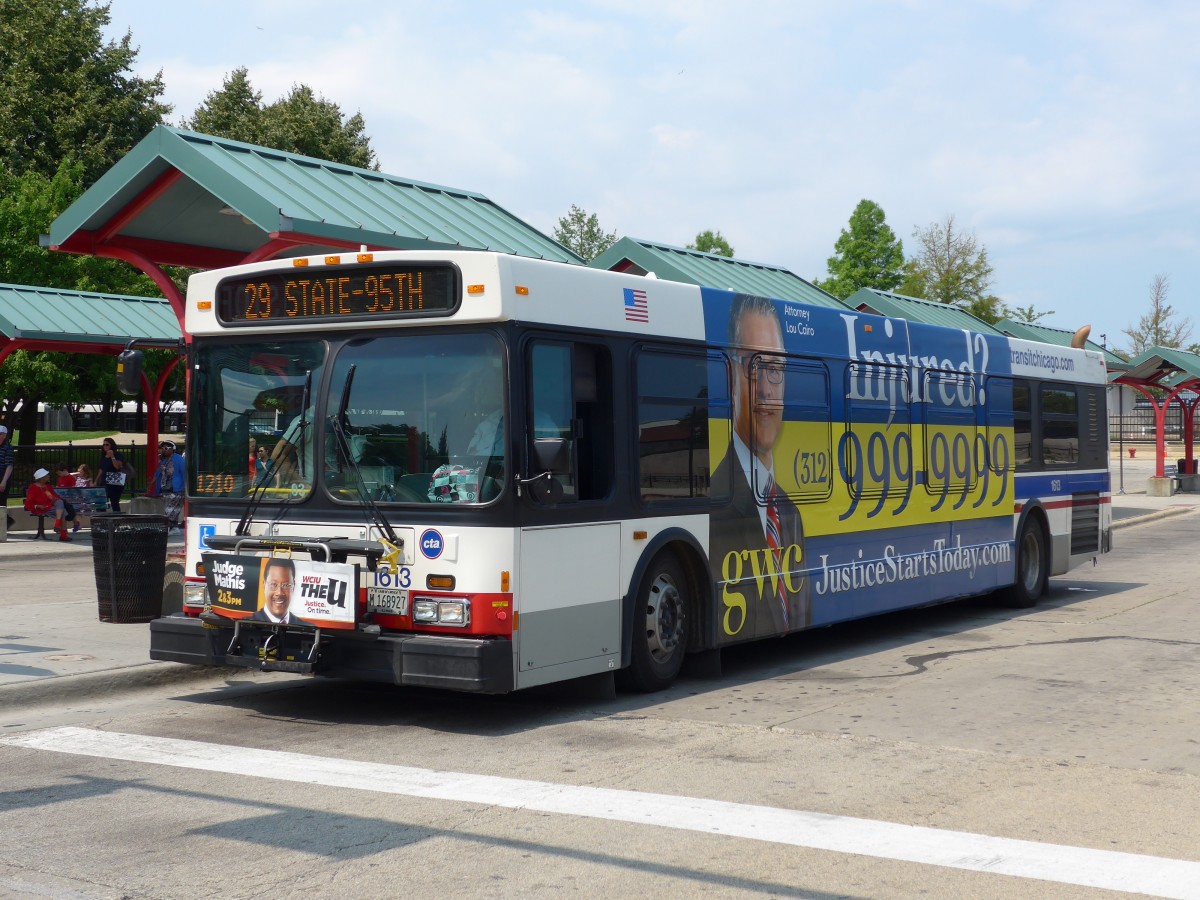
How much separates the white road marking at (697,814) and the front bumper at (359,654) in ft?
2.44

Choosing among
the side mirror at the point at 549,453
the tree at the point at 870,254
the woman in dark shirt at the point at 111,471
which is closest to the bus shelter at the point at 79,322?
the woman in dark shirt at the point at 111,471

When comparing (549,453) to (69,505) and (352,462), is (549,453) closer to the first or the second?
(352,462)

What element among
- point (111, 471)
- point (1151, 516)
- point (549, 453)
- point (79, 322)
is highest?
point (79, 322)

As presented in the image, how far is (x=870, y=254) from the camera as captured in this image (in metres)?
64.1

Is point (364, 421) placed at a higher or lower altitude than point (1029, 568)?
higher

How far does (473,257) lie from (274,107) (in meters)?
47.5

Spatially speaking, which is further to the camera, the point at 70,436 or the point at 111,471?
the point at 70,436

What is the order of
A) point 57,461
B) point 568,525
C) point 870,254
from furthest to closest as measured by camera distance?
point 870,254 < point 57,461 < point 568,525

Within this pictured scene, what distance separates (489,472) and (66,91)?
45.6 metres

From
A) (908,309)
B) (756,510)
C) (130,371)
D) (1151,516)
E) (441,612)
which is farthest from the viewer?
(1151,516)

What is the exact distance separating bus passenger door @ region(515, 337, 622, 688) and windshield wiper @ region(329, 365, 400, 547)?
0.84 metres

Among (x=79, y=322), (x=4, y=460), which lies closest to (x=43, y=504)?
(x=4, y=460)

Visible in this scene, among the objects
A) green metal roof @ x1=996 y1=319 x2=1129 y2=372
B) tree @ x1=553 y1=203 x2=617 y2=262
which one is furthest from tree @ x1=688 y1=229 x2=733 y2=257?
green metal roof @ x1=996 y1=319 x2=1129 y2=372

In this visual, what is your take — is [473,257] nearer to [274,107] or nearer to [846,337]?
[846,337]
